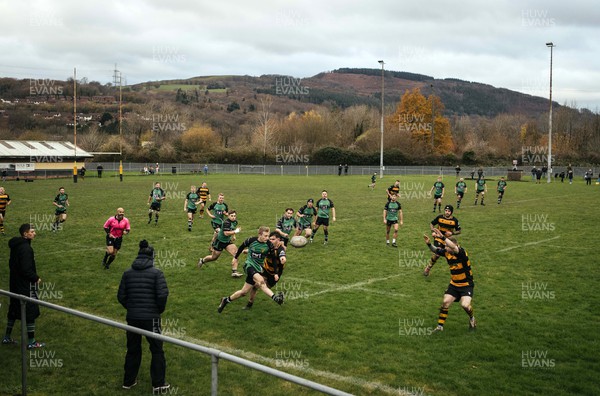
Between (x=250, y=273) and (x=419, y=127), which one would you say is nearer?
(x=250, y=273)

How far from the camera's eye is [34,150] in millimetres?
76375

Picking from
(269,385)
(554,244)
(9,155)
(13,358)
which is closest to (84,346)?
(13,358)

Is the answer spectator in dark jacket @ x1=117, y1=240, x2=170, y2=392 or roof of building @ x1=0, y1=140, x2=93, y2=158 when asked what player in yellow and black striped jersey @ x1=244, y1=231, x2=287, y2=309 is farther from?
roof of building @ x1=0, y1=140, x2=93, y2=158

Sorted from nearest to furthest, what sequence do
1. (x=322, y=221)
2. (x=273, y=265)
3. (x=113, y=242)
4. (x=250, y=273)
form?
(x=250, y=273)
(x=273, y=265)
(x=113, y=242)
(x=322, y=221)

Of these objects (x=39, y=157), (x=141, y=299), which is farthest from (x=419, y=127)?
(x=141, y=299)

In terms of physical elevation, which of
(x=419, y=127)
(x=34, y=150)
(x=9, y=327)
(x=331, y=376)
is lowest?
(x=331, y=376)

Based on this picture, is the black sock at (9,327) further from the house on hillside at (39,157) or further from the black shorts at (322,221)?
the house on hillside at (39,157)

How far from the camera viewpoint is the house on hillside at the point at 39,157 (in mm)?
69688

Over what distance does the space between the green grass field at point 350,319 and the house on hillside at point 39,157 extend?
1932 inches

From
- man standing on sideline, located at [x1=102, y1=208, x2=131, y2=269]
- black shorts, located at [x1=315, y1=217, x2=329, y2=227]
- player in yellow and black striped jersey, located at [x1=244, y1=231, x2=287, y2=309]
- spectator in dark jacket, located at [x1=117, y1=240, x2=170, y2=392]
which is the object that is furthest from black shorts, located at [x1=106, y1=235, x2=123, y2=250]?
spectator in dark jacket, located at [x1=117, y1=240, x2=170, y2=392]

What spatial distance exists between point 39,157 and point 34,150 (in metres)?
1.62

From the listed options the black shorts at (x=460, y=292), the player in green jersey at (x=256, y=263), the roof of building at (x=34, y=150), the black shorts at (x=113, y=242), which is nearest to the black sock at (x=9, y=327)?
the player in green jersey at (x=256, y=263)

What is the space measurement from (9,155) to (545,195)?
64513 mm

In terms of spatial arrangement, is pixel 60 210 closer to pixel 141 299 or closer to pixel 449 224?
pixel 449 224
